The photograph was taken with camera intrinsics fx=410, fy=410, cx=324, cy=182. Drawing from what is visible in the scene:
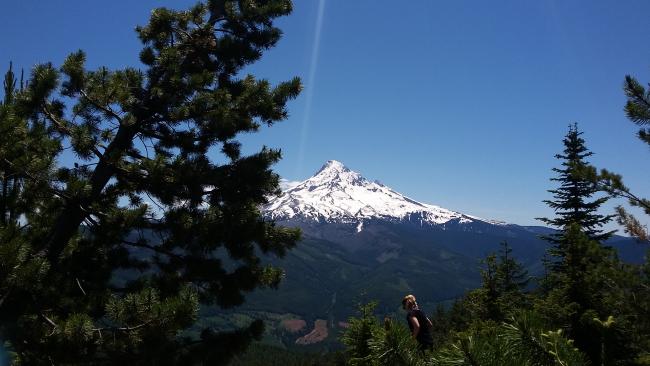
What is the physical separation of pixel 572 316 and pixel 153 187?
14.3m

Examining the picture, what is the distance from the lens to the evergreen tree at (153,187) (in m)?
8.31

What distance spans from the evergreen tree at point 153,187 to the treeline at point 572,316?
411 centimetres

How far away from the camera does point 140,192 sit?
10.8 meters

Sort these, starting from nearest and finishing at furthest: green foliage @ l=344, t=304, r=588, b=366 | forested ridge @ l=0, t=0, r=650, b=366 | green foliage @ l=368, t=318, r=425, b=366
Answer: green foliage @ l=344, t=304, r=588, b=366 → green foliage @ l=368, t=318, r=425, b=366 → forested ridge @ l=0, t=0, r=650, b=366

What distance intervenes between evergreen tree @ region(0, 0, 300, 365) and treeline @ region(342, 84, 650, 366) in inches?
162

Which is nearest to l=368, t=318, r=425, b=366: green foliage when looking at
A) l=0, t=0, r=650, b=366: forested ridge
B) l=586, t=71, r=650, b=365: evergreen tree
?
l=0, t=0, r=650, b=366: forested ridge

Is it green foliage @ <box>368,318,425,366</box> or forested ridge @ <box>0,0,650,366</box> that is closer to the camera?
green foliage @ <box>368,318,425,366</box>

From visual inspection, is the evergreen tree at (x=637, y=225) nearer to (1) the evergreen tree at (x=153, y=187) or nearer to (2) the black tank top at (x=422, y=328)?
(2) the black tank top at (x=422, y=328)

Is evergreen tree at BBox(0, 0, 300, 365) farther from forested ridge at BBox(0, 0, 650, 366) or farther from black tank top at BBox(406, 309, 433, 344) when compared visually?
black tank top at BBox(406, 309, 433, 344)

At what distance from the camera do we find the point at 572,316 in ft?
47.0

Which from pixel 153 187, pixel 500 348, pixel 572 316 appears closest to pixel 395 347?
pixel 500 348

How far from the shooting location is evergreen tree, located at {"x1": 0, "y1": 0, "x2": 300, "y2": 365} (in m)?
8.31

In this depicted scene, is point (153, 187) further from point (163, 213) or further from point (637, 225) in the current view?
point (637, 225)

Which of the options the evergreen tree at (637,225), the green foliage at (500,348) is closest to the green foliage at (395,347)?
the green foliage at (500,348)
